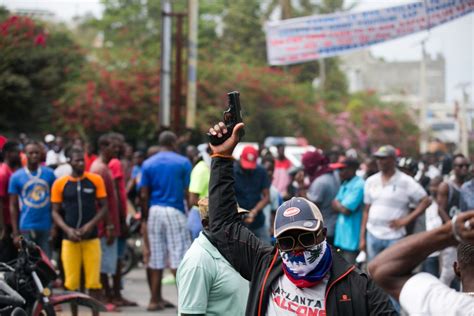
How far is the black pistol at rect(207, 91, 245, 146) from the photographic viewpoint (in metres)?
4.82

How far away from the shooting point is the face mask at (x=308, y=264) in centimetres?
432

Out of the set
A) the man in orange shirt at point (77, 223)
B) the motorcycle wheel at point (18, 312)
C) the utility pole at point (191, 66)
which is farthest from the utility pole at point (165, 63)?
the motorcycle wheel at point (18, 312)

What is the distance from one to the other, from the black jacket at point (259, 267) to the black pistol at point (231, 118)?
4.9 inches

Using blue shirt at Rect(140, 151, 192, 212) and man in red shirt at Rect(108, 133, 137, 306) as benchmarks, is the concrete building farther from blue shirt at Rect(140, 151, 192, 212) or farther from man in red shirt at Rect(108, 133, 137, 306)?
blue shirt at Rect(140, 151, 192, 212)

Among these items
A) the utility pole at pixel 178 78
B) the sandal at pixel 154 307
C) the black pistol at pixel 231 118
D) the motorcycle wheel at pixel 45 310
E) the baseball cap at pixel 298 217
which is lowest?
the sandal at pixel 154 307

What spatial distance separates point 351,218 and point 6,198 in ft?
13.7

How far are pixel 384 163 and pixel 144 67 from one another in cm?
2217

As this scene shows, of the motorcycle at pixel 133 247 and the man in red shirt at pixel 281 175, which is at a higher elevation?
the man in red shirt at pixel 281 175

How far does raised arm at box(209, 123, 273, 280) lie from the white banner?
33.3ft

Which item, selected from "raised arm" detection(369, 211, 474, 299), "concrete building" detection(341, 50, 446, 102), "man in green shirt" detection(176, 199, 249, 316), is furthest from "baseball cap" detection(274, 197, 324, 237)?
"concrete building" detection(341, 50, 446, 102)

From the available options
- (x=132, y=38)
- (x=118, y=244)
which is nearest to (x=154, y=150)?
(x=118, y=244)

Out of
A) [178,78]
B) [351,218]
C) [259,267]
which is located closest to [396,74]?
[178,78]

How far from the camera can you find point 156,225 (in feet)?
37.7

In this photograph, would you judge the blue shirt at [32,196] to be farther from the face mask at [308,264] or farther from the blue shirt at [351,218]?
the face mask at [308,264]
